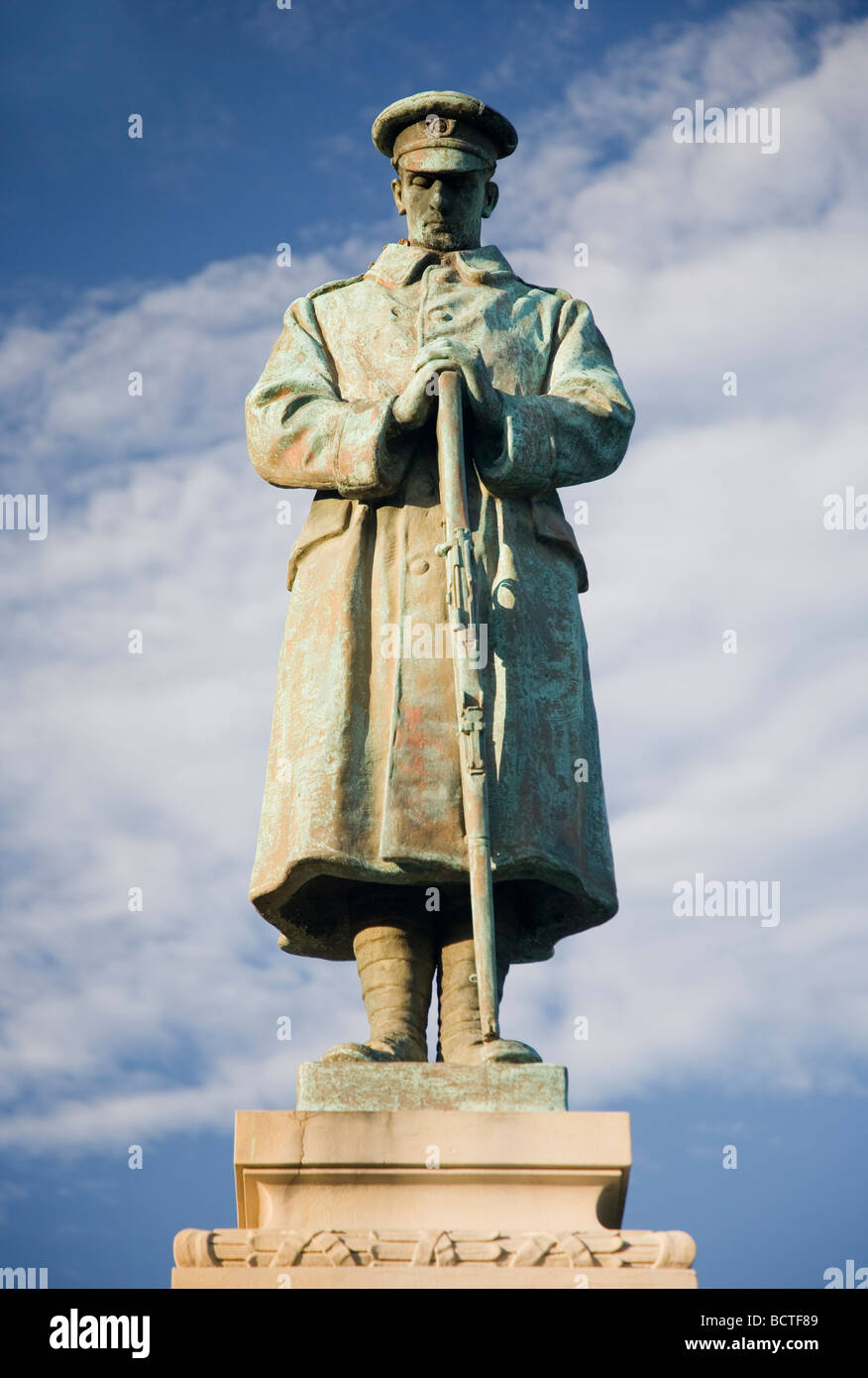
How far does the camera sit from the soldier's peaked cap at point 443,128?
11281mm

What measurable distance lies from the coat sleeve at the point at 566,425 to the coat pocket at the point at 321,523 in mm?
682

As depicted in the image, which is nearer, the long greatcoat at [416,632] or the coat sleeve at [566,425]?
the long greatcoat at [416,632]

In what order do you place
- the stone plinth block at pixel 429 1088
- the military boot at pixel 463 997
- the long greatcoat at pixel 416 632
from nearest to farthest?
the stone plinth block at pixel 429 1088 → the military boot at pixel 463 997 → the long greatcoat at pixel 416 632

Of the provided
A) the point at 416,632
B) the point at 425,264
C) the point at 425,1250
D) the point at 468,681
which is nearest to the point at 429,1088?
the point at 425,1250

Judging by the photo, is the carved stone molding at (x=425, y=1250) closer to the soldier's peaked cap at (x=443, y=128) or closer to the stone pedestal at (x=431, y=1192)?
the stone pedestal at (x=431, y=1192)

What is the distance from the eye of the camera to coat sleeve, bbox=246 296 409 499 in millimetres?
10391

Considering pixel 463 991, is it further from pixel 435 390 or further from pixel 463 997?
pixel 435 390

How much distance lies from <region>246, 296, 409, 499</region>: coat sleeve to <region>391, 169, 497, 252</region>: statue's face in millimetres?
805

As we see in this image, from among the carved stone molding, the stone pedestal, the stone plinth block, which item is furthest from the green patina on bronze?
the carved stone molding

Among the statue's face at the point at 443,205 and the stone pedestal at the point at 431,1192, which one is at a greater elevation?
the statue's face at the point at 443,205

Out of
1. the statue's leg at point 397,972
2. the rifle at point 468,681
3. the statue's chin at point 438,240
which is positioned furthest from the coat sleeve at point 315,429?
the statue's leg at point 397,972

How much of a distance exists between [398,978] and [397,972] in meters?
0.03

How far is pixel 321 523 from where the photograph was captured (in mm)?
10773
